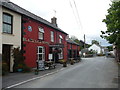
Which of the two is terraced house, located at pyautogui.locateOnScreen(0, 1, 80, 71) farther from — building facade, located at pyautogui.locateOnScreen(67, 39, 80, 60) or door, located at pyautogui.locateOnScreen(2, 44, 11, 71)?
building facade, located at pyautogui.locateOnScreen(67, 39, 80, 60)

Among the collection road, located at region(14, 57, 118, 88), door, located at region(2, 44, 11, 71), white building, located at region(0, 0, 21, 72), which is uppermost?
white building, located at region(0, 0, 21, 72)

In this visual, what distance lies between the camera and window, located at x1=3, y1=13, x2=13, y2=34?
13.8 m

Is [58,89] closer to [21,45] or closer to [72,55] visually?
[21,45]

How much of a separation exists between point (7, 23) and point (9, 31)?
78 centimetres

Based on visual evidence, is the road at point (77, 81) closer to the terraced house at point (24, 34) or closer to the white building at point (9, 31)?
the white building at point (9, 31)

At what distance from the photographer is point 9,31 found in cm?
1452

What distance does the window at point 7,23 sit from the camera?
545 inches

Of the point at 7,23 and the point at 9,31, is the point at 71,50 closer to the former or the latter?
the point at 9,31

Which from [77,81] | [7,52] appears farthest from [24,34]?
[77,81]

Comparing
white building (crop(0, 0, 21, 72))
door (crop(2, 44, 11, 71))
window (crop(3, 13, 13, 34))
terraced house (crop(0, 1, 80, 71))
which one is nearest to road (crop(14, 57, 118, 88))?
door (crop(2, 44, 11, 71))

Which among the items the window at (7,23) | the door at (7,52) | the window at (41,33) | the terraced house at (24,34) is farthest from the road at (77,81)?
the window at (41,33)

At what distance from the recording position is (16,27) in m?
15.3

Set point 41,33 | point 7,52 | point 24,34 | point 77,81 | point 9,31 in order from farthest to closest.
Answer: point 41,33 < point 24,34 < point 9,31 < point 7,52 < point 77,81

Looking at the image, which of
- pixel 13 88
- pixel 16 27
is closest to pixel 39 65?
pixel 16 27
